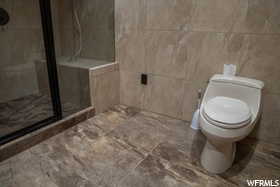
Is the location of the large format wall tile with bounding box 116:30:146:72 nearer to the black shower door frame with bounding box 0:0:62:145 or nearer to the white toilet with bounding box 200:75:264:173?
the black shower door frame with bounding box 0:0:62:145

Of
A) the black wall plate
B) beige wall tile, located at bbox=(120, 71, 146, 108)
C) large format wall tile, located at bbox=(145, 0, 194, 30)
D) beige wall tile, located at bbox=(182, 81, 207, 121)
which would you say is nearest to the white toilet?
beige wall tile, located at bbox=(182, 81, 207, 121)

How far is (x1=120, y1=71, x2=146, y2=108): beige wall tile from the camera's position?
217cm

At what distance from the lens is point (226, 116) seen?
116 centimetres

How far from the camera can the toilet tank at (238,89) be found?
1.39 metres

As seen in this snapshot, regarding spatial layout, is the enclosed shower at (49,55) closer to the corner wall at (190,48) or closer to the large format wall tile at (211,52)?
the corner wall at (190,48)

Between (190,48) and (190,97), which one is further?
(190,97)

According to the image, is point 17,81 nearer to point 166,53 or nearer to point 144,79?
point 144,79

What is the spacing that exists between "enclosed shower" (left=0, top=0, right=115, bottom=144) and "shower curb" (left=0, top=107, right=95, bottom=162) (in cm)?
9

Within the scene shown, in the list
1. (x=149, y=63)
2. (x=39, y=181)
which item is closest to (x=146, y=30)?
(x=149, y=63)

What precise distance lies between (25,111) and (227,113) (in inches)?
79.6

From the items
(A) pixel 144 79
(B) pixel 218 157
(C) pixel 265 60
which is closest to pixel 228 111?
(B) pixel 218 157

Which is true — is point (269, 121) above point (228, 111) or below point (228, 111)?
below

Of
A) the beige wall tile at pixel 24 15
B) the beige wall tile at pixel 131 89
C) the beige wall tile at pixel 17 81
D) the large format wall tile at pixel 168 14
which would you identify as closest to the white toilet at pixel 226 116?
the large format wall tile at pixel 168 14

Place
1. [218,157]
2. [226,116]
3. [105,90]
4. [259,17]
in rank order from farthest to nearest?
[105,90], [259,17], [218,157], [226,116]
